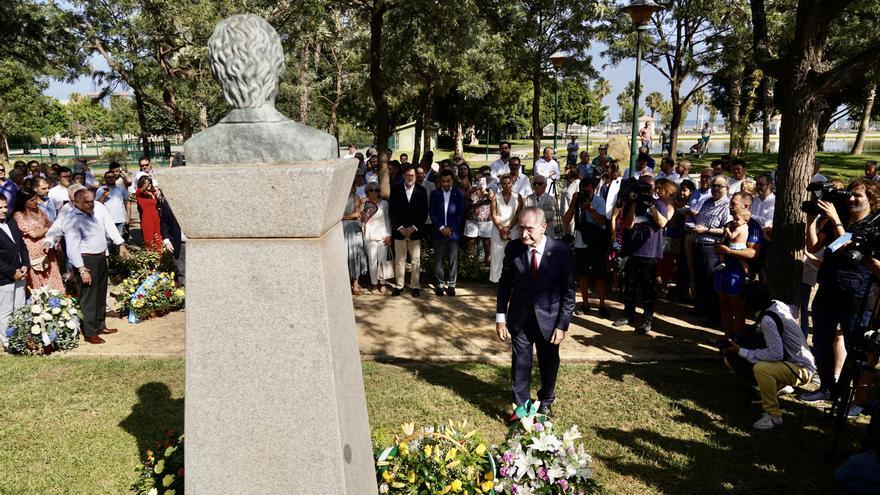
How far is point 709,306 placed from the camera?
27.3 feet

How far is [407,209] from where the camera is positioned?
9.60m

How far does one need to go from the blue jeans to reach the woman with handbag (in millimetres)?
8947

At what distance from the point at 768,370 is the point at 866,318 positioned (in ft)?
3.14

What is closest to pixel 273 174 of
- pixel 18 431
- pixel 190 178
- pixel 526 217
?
pixel 190 178

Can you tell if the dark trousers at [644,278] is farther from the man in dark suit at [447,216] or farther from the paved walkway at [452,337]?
the man in dark suit at [447,216]

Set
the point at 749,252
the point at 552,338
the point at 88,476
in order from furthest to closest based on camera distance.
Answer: the point at 749,252 < the point at 552,338 < the point at 88,476

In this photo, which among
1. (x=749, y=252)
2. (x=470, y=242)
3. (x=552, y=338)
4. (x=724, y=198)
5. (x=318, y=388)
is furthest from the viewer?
(x=470, y=242)

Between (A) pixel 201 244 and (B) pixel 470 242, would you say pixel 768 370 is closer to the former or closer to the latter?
(A) pixel 201 244

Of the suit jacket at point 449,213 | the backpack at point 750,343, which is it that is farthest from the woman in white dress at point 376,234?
the backpack at point 750,343

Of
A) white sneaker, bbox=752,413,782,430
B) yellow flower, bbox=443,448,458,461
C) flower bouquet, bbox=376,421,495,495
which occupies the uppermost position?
yellow flower, bbox=443,448,458,461

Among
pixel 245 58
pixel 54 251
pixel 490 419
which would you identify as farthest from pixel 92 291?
pixel 245 58

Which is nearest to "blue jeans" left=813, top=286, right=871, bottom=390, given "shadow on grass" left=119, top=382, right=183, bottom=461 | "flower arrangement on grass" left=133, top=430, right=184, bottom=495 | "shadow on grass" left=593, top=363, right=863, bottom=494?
"shadow on grass" left=593, top=363, right=863, bottom=494

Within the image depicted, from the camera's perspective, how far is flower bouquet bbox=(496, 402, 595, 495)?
161 inches

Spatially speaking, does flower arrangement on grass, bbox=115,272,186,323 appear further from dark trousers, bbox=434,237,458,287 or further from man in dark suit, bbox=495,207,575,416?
man in dark suit, bbox=495,207,575,416
